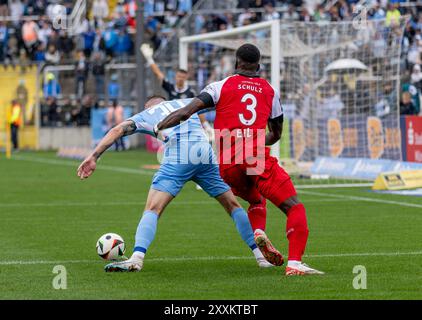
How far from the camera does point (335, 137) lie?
86.0 feet

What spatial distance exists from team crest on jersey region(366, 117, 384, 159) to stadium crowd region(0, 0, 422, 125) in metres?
12.9

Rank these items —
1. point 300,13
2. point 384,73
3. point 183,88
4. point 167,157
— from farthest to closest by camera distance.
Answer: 1. point 300,13
2. point 384,73
3. point 183,88
4. point 167,157

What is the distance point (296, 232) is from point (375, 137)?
Answer: 14875mm

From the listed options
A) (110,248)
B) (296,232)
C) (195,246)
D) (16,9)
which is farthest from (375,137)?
(16,9)

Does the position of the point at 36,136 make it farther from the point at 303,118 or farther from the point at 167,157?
the point at 167,157

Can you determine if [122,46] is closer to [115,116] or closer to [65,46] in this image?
[65,46]

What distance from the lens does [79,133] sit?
45344 mm

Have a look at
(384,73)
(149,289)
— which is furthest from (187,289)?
(384,73)

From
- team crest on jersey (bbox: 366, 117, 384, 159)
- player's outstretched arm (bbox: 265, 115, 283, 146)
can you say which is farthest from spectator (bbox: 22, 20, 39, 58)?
player's outstretched arm (bbox: 265, 115, 283, 146)

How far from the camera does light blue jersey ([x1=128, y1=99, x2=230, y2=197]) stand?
1108cm

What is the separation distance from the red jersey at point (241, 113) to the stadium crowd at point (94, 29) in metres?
27.0

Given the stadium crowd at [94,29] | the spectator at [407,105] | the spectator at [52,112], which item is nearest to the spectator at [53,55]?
the stadium crowd at [94,29]
